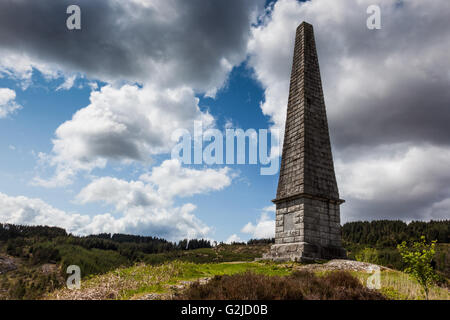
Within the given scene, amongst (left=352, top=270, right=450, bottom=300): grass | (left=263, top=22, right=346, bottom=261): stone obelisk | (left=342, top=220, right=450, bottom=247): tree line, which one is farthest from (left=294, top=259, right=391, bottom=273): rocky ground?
(left=342, top=220, right=450, bottom=247): tree line

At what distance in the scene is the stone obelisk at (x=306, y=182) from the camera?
1620 cm

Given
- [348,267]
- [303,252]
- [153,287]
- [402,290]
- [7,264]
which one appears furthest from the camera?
[7,264]

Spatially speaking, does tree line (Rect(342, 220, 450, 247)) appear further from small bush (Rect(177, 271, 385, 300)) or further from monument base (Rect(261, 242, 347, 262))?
small bush (Rect(177, 271, 385, 300))

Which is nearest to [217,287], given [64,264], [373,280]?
[373,280]

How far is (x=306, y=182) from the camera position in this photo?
55.2ft

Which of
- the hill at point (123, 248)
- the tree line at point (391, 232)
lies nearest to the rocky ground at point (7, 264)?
the hill at point (123, 248)

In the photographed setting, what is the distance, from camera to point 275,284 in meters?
6.95

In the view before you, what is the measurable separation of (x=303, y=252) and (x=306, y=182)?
13.0 feet

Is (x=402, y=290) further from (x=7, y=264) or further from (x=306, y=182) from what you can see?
(x=7, y=264)

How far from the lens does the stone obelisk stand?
16203 millimetres

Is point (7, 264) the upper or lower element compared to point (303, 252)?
lower

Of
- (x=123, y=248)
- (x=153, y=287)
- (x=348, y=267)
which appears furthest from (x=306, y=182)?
(x=123, y=248)
